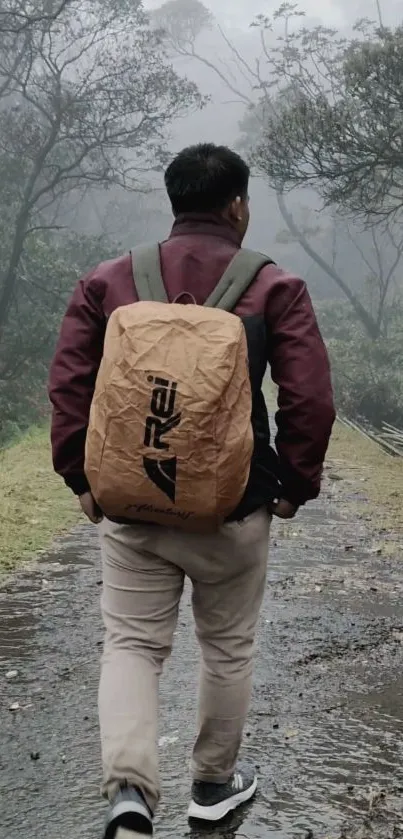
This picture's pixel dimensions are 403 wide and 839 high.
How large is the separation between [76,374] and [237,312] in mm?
479

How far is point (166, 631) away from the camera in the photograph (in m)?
2.48

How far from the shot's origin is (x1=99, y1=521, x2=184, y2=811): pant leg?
2.29 metres

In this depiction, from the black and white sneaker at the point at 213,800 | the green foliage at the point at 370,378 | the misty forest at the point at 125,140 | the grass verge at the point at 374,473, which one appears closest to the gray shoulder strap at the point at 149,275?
the black and white sneaker at the point at 213,800

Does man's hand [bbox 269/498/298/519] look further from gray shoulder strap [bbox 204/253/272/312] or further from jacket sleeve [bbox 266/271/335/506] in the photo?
gray shoulder strap [bbox 204/253/272/312]

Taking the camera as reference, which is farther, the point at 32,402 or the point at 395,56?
the point at 32,402

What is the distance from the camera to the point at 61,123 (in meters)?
20.4

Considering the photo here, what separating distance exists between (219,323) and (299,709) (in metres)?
1.97

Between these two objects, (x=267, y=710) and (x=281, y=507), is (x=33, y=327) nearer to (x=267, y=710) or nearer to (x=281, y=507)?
(x=267, y=710)

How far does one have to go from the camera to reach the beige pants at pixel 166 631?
227 cm

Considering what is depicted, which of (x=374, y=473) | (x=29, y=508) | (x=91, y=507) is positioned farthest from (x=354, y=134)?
(x=91, y=507)

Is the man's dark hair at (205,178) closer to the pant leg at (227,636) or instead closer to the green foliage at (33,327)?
the pant leg at (227,636)

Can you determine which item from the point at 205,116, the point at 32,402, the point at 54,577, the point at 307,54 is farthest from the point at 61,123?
the point at 205,116

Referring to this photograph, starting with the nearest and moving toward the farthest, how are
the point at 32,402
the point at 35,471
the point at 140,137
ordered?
1. the point at 35,471
2. the point at 32,402
3. the point at 140,137

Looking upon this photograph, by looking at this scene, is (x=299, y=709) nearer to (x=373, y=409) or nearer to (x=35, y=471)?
(x=35, y=471)
